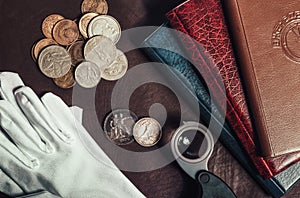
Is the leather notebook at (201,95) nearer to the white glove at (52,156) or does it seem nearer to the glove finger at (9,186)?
the white glove at (52,156)

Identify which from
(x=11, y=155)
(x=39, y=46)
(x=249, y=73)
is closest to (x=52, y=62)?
(x=39, y=46)

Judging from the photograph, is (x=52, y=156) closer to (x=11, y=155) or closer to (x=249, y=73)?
(x=11, y=155)

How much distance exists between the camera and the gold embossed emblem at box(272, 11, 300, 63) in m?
0.85

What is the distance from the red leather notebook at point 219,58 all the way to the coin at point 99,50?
0.09 m

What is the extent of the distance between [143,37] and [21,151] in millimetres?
211

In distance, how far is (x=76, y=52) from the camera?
884mm

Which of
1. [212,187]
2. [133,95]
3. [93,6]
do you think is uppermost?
[93,6]

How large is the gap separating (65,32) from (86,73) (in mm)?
59

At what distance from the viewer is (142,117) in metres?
0.89

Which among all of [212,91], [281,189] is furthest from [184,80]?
A: [281,189]

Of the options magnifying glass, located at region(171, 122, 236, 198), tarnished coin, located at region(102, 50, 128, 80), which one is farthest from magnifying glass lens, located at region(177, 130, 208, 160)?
tarnished coin, located at region(102, 50, 128, 80)

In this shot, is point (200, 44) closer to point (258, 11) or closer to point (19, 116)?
point (258, 11)

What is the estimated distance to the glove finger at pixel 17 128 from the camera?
32.3 inches

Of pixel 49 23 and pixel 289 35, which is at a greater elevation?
pixel 49 23
